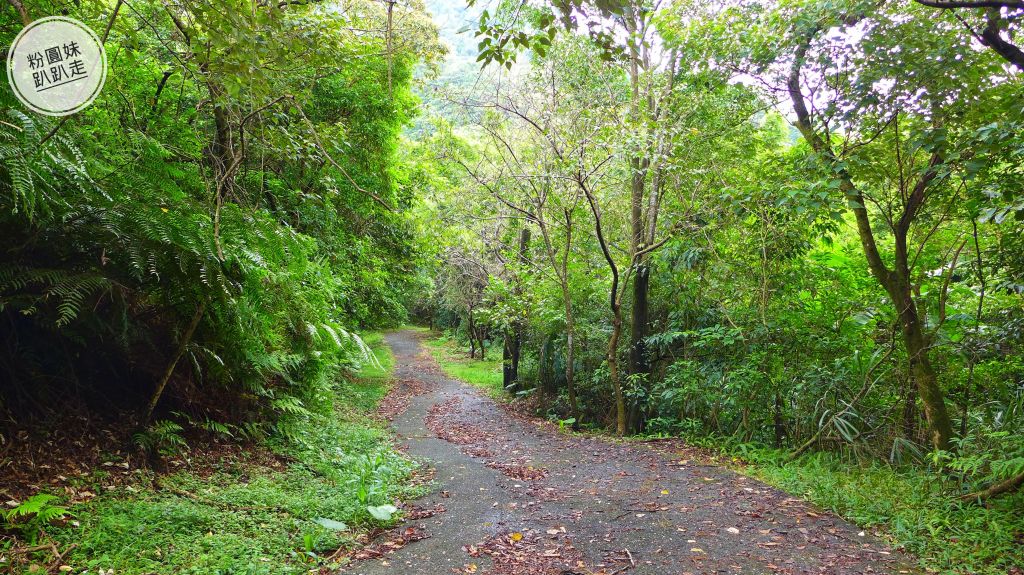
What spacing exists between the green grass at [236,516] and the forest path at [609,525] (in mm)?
437

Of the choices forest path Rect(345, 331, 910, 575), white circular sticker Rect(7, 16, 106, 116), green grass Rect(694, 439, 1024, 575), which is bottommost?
forest path Rect(345, 331, 910, 575)

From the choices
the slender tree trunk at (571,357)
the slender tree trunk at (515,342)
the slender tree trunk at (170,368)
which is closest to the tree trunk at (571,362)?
the slender tree trunk at (571,357)

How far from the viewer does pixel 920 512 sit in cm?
452

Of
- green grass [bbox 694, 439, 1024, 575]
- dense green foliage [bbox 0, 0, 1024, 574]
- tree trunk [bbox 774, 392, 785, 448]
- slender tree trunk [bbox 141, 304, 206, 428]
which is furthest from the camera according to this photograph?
tree trunk [bbox 774, 392, 785, 448]

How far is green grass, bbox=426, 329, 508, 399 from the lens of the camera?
1805cm

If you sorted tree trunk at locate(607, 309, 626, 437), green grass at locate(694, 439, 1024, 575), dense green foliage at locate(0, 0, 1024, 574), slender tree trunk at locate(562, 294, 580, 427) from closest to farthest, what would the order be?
dense green foliage at locate(0, 0, 1024, 574), green grass at locate(694, 439, 1024, 575), tree trunk at locate(607, 309, 626, 437), slender tree trunk at locate(562, 294, 580, 427)

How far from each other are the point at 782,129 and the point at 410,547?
11460 millimetres

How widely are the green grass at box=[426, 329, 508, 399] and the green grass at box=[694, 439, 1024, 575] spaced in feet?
34.1

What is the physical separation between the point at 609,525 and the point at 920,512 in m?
2.70

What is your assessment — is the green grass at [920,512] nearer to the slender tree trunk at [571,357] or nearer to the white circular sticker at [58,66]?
the slender tree trunk at [571,357]

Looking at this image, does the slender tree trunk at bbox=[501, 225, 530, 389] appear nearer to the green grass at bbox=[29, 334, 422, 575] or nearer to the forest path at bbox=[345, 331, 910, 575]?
the forest path at bbox=[345, 331, 910, 575]

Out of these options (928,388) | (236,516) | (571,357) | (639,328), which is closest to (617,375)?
(639,328)

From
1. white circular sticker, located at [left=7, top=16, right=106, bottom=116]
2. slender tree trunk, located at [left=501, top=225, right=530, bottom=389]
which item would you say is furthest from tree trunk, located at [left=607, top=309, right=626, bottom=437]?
white circular sticker, located at [left=7, top=16, right=106, bottom=116]

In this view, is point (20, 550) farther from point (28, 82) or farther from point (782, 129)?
point (782, 129)
